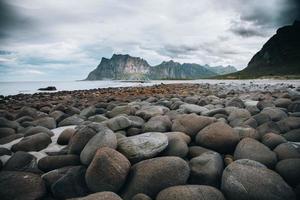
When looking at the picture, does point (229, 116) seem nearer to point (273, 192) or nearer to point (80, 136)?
point (273, 192)

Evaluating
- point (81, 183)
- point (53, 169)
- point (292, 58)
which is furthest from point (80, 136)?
point (292, 58)

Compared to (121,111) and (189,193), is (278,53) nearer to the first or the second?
(121,111)

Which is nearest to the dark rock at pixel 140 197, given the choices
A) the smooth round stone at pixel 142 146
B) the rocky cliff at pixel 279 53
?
the smooth round stone at pixel 142 146

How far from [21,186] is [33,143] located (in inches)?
63.5

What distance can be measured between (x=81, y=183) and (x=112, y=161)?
57 cm

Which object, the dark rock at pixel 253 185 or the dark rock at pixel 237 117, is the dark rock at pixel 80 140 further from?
the dark rock at pixel 237 117

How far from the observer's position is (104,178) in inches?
122

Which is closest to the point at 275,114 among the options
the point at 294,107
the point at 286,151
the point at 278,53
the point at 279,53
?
A: the point at 294,107

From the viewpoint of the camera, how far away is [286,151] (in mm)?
3631

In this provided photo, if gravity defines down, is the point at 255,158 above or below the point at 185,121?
below

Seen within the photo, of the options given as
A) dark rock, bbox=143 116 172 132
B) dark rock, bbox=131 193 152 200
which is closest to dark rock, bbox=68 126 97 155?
dark rock, bbox=143 116 172 132

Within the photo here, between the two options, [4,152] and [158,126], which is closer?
[4,152]

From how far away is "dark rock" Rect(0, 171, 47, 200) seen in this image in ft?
9.80

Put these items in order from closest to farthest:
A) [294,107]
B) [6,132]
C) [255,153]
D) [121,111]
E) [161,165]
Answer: [161,165]
[255,153]
[6,132]
[294,107]
[121,111]
